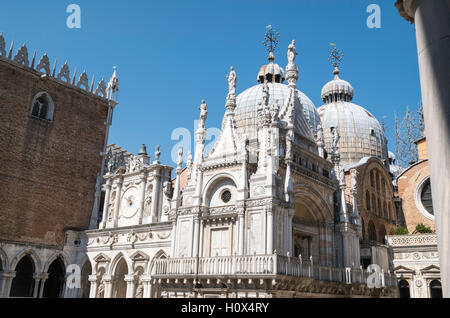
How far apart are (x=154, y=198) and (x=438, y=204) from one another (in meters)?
24.2

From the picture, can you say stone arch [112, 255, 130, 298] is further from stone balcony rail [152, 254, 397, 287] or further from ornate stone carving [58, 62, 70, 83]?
ornate stone carving [58, 62, 70, 83]

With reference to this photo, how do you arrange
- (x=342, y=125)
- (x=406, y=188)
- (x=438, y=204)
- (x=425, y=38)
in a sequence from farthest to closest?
1. (x=342, y=125)
2. (x=406, y=188)
3. (x=425, y=38)
4. (x=438, y=204)

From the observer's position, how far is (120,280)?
27234mm

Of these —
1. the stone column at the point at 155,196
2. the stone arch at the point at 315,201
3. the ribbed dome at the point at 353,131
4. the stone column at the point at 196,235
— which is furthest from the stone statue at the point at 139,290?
the ribbed dome at the point at 353,131

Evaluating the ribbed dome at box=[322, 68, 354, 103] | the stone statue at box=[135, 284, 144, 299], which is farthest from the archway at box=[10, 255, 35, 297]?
the ribbed dome at box=[322, 68, 354, 103]

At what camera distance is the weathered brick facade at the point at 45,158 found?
27.7 metres

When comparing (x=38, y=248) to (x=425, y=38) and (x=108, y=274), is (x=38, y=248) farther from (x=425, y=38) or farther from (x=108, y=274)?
(x=425, y=38)

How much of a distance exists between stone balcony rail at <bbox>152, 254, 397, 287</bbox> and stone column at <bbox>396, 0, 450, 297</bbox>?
13538 millimetres

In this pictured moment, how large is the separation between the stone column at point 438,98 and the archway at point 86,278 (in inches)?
1106

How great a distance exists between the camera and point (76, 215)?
1208 inches

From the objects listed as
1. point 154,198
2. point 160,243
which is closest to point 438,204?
point 160,243

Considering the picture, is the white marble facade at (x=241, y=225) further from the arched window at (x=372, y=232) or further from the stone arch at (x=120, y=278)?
the arched window at (x=372, y=232)

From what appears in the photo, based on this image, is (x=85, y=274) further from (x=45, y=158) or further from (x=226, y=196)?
(x=226, y=196)

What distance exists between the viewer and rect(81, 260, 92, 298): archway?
28922 millimetres
